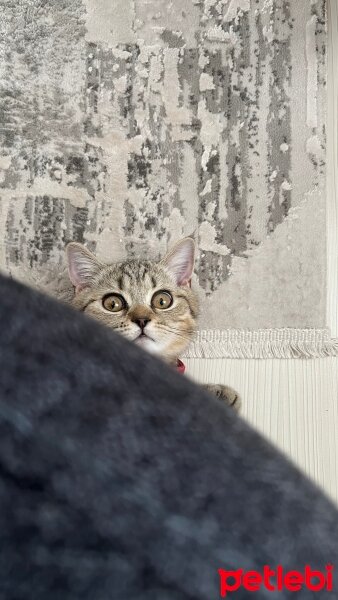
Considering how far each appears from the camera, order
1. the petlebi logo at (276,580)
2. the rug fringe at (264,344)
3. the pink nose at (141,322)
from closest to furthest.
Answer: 1. the petlebi logo at (276,580)
2. the pink nose at (141,322)
3. the rug fringe at (264,344)

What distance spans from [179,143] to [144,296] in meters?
0.41

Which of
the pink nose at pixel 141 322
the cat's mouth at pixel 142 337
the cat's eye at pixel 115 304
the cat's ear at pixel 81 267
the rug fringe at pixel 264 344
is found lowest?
the rug fringe at pixel 264 344

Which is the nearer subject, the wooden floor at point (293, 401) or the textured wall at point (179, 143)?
the wooden floor at point (293, 401)

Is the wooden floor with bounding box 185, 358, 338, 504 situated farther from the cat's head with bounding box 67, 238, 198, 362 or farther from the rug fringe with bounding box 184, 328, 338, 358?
the cat's head with bounding box 67, 238, 198, 362

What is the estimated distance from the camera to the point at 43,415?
0.41 m

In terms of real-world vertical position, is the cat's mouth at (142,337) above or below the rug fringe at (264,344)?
above

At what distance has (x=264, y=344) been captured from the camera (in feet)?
4.67

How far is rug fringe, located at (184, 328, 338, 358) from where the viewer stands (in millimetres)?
1406

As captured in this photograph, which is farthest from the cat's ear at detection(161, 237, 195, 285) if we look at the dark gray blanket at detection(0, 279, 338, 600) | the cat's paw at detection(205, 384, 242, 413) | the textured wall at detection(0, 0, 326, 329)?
the dark gray blanket at detection(0, 279, 338, 600)

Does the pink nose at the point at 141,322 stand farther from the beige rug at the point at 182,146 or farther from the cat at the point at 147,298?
the beige rug at the point at 182,146

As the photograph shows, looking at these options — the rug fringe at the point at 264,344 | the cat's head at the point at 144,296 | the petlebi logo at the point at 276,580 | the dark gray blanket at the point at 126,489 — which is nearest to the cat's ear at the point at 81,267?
the cat's head at the point at 144,296

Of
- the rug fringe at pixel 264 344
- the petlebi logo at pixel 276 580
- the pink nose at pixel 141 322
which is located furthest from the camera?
the rug fringe at pixel 264 344

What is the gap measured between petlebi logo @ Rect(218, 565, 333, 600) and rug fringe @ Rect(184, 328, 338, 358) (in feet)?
3.42

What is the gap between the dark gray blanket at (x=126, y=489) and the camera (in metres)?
0.38
